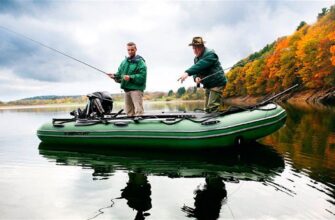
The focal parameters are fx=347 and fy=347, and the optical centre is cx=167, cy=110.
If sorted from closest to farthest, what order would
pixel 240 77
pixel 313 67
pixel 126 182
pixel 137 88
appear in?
pixel 126 182, pixel 137 88, pixel 313 67, pixel 240 77

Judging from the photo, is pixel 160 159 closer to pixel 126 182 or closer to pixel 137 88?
pixel 126 182

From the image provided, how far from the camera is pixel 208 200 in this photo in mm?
5012

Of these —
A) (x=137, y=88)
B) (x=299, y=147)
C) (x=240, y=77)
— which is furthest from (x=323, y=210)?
(x=240, y=77)

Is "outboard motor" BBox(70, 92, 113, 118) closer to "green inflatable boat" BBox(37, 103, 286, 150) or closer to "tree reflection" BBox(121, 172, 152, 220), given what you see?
"green inflatable boat" BBox(37, 103, 286, 150)

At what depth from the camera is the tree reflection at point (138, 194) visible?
4.78 meters

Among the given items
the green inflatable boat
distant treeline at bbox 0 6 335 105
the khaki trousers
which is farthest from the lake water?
distant treeline at bbox 0 6 335 105

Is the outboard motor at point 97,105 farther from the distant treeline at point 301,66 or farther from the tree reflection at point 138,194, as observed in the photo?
the distant treeline at point 301,66

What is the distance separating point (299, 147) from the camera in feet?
29.8

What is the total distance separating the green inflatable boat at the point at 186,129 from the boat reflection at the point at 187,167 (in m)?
0.28

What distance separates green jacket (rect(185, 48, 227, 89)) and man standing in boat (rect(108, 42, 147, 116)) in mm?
1703

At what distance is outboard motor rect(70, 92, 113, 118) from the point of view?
10.4 metres

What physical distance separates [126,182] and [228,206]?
2072 mm

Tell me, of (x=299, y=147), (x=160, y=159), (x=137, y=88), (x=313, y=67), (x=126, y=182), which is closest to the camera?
(x=126, y=182)

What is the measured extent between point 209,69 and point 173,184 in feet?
12.9
